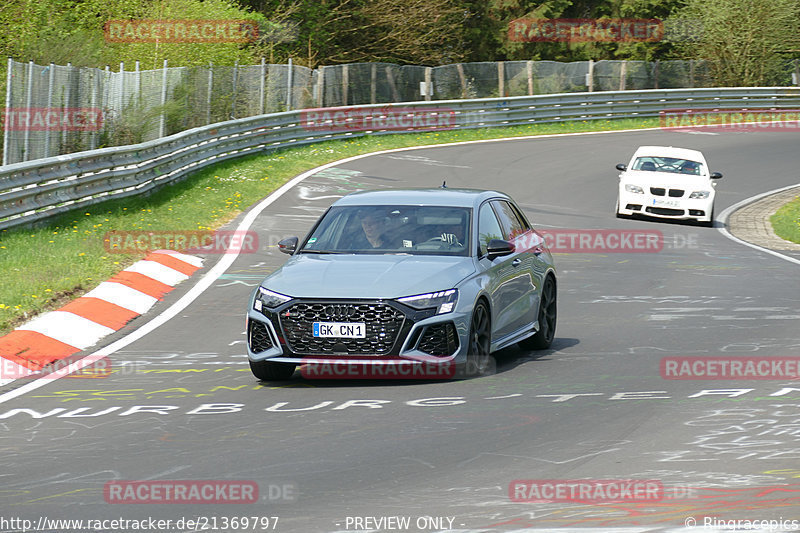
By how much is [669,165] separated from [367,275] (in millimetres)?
17180

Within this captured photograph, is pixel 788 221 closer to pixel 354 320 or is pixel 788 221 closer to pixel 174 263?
pixel 174 263

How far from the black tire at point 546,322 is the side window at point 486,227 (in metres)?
0.89

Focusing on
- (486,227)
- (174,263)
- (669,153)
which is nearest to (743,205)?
(669,153)

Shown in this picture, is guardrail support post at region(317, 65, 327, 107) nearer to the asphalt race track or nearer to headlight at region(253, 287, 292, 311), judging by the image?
the asphalt race track

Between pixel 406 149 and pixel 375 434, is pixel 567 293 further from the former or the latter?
pixel 406 149

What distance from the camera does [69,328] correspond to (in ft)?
40.2

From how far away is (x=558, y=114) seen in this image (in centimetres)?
4472

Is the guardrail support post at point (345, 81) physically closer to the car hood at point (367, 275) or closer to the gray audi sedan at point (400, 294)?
the gray audi sedan at point (400, 294)

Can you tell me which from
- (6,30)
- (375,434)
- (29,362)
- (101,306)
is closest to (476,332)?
(375,434)

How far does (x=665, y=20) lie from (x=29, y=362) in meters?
59.4

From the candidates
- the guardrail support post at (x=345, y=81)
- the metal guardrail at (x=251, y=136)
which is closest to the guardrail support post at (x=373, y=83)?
the guardrail support post at (x=345, y=81)

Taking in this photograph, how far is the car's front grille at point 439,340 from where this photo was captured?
9.84 metres

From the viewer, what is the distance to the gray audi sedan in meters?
9.77

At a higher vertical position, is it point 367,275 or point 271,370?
point 367,275
